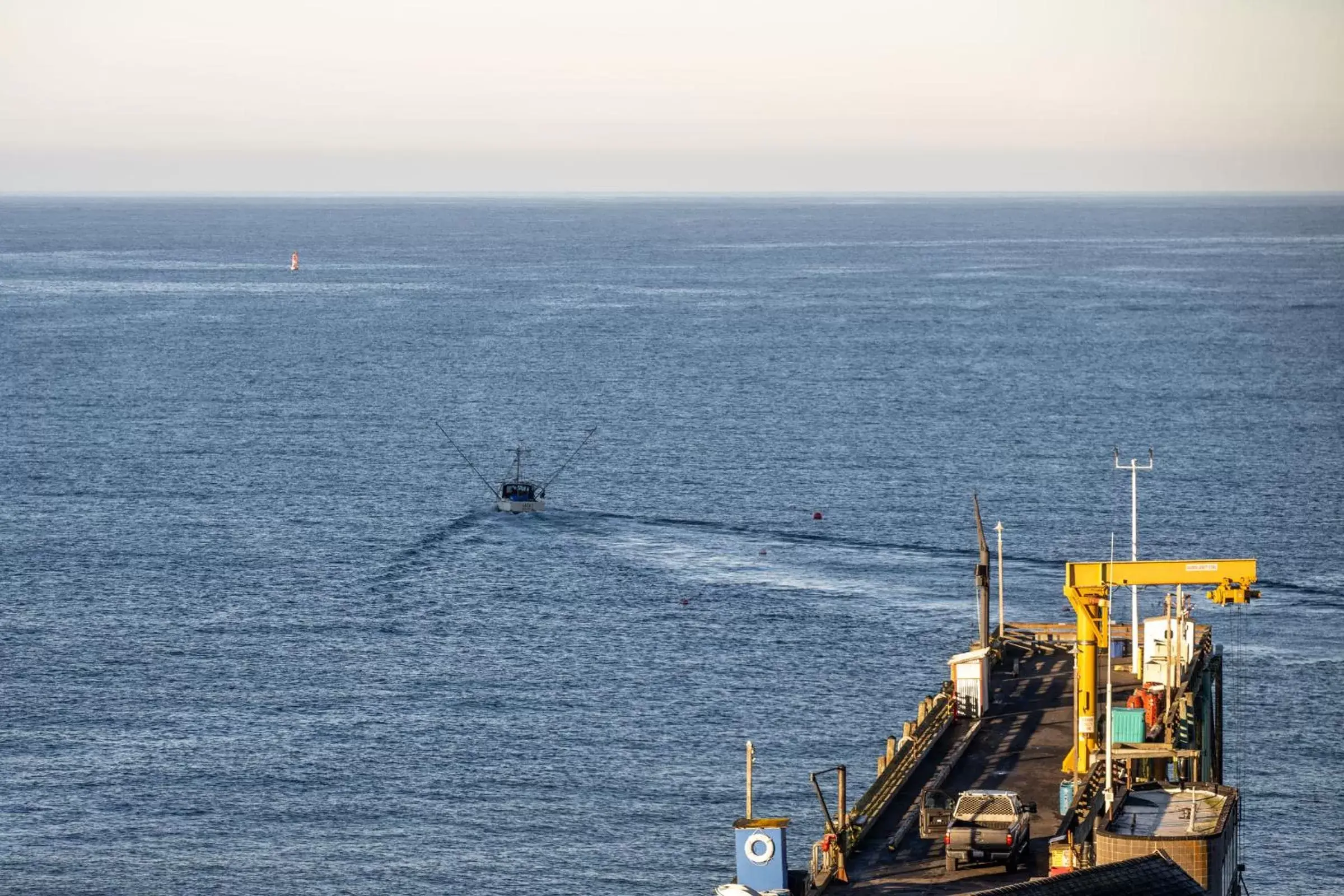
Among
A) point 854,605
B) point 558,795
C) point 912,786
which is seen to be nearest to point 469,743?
point 558,795

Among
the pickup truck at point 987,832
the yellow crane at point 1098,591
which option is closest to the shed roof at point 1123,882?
the pickup truck at point 987,832

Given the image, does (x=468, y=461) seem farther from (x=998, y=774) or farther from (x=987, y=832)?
(x=987, y=832)

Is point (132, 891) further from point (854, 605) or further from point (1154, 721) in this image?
point (854, 605)

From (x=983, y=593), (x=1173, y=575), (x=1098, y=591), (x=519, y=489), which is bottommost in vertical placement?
(x=519, y=489)

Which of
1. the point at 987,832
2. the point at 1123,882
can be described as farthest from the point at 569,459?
the point at 1123,882

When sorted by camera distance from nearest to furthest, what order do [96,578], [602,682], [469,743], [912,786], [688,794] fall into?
[912,786] < [688,794] < [469,743] < [602,682] < [96,578]

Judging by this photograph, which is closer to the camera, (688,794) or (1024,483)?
(688,794)

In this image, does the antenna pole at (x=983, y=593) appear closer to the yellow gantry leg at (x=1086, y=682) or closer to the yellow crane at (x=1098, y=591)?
the yellow crane at (x=1098, y=591)

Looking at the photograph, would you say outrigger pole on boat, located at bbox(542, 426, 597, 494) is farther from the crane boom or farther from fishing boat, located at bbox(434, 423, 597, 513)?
the crane boom
